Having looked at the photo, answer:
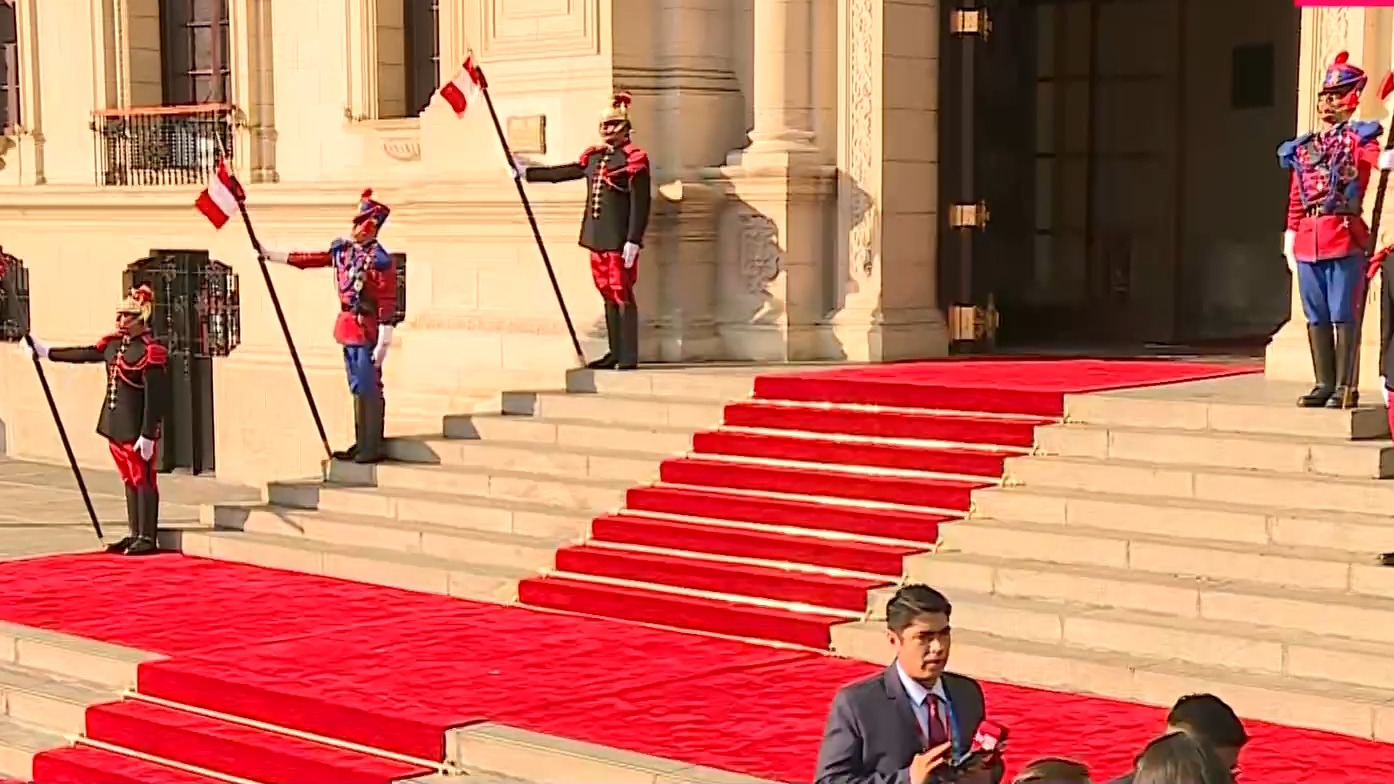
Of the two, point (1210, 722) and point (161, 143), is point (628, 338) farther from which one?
point (1210, 722)

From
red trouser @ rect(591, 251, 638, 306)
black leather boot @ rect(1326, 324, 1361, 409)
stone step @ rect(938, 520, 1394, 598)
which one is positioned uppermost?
red trouser @ rect(591, 251, 638, 306)

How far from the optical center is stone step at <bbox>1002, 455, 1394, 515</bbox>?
31.4 feet

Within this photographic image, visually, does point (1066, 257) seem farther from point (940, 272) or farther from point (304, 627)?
point (304, 627)

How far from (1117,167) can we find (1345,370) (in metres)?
6.80

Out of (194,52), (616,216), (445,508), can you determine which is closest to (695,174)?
(616,216)

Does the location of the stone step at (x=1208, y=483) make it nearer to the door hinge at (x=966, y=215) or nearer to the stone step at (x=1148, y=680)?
the stone step at (x=1148, y=680)

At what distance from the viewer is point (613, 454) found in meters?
12.7

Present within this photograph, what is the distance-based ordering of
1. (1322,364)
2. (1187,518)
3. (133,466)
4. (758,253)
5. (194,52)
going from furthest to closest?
(194,52) < (758,253) < (133,466) < (1322,364) < (1187,518)

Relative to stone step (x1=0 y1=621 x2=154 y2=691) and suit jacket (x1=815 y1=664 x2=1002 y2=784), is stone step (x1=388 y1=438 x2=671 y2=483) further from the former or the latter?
suit jacket (x1=815 y1=664 x2=1002 y2=784)

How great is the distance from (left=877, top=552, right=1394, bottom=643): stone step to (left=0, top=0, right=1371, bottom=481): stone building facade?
294 centimetres

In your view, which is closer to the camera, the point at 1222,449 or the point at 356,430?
the point at 1222,449

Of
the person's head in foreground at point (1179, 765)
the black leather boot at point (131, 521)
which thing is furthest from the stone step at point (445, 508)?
the person's head in foreground at point (1179, 765)

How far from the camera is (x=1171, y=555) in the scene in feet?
31.8

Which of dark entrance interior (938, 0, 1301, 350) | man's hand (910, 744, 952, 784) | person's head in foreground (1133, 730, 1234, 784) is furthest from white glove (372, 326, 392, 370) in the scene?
person's head in foreground (1133, 730, 1234, 784)
